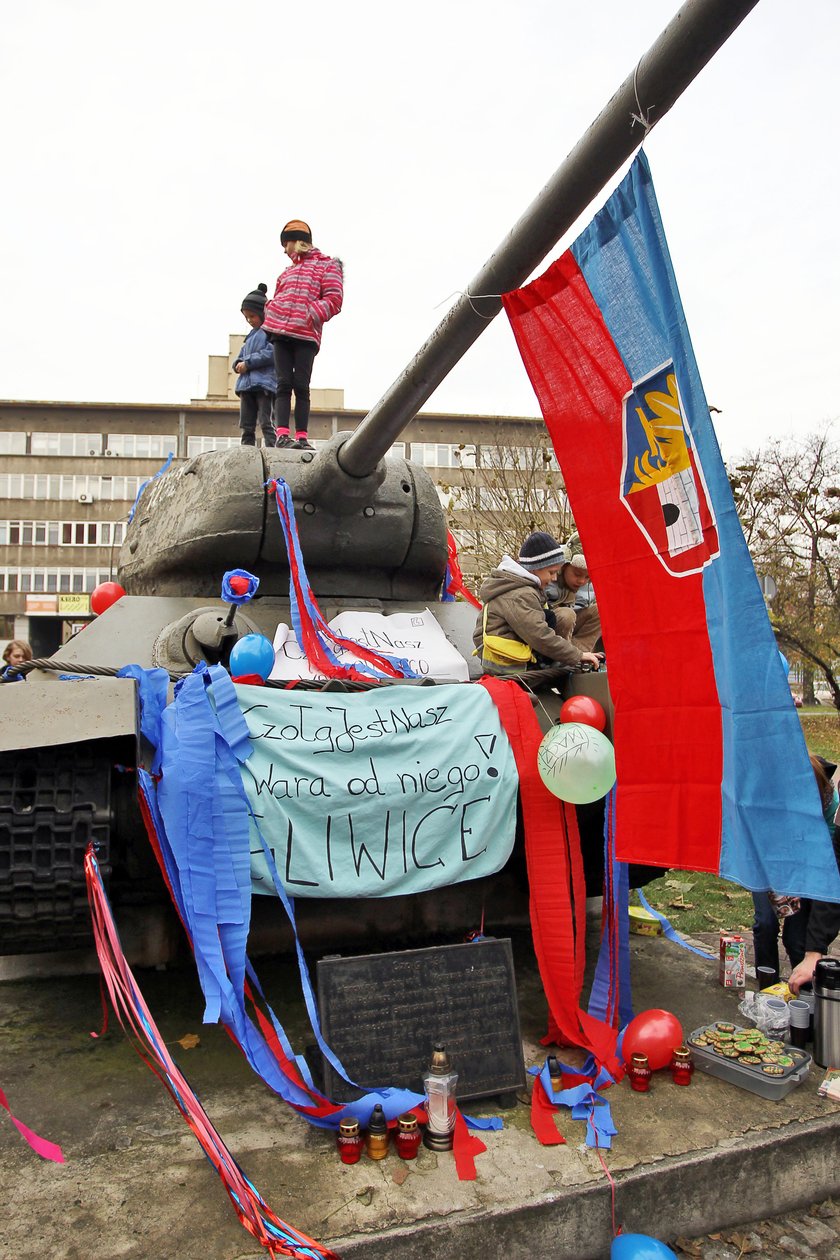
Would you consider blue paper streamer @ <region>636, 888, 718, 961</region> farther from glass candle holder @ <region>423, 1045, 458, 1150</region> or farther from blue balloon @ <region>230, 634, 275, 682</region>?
blue balloon @ <region>230, 634, 275, 682</region>

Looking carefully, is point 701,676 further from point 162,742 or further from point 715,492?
point 162,742

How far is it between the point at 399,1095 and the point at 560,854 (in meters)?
1.14

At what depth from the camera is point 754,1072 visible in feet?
11.0

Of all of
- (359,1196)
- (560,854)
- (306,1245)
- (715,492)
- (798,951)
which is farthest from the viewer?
(798,951)

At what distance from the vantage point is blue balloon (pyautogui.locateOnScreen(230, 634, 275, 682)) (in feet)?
13.2

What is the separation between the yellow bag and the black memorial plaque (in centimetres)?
135

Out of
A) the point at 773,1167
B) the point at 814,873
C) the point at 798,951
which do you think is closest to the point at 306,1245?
the point at 773,1167

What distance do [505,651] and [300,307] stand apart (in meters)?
2.80

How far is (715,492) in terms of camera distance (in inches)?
116

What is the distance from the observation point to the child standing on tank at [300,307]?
588 cm

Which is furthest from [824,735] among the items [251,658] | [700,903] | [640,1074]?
[251,658]

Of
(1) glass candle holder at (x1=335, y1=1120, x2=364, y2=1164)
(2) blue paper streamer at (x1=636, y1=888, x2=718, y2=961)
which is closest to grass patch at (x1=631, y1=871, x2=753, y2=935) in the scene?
(2) blue paper streamer at (x1=636, y1=888, x2=718, y2=961)

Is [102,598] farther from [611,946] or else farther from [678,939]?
[678,939]

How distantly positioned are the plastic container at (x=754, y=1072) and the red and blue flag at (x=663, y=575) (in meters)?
0.90
